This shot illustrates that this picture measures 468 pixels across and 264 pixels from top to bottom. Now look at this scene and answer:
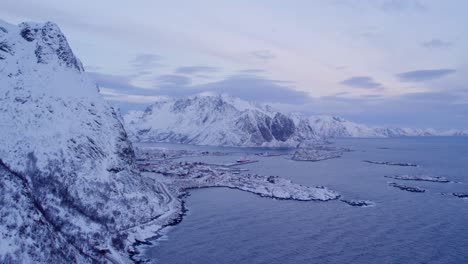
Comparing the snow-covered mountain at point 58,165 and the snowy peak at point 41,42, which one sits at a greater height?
the snowy peak at point 41,42

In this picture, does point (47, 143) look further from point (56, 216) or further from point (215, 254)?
point (215, 254)

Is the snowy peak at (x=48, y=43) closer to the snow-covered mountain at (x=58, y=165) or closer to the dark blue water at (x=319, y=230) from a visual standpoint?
the snow-covered mountain at (x=58, y=165)

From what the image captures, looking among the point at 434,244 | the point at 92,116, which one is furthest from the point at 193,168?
the point at 434,244

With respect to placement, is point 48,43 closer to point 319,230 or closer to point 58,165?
point 58,165

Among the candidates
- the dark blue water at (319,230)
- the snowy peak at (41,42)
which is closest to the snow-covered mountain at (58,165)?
the snowy peak at (41,42)

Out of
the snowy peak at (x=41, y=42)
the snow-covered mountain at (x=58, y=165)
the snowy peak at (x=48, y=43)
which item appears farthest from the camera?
the snowy peak at (x=48, y=43)

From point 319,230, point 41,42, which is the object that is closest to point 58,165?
point 41,42
